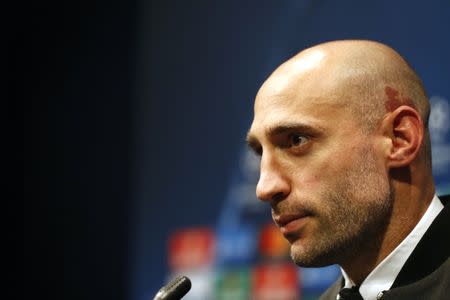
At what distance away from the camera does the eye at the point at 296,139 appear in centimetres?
166

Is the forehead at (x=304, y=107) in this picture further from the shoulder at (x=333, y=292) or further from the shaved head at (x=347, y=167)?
the shoulder at (x=333, y=292)

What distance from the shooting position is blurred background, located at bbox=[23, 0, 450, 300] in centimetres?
286

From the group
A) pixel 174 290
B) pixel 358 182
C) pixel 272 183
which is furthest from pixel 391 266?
pixel 174 290

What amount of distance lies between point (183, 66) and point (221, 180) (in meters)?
0.58

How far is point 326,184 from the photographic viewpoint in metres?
1.63

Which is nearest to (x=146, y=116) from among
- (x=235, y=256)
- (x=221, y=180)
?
(x=221, y=180)

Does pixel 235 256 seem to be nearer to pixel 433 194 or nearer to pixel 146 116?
pixel 146 116

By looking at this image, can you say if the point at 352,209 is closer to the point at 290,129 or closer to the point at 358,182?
the point at 358,182

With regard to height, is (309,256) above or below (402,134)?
below

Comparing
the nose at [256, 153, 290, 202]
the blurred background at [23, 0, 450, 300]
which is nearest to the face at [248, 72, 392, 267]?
the nose at [256, 153, 290, 202]

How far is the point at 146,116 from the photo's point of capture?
361 cm

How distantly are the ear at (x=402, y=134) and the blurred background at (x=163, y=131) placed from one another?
85 cm

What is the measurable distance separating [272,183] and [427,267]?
1.09 feet

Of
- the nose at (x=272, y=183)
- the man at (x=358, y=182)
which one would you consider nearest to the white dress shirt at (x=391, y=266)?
the man at (x=358, y=182)
